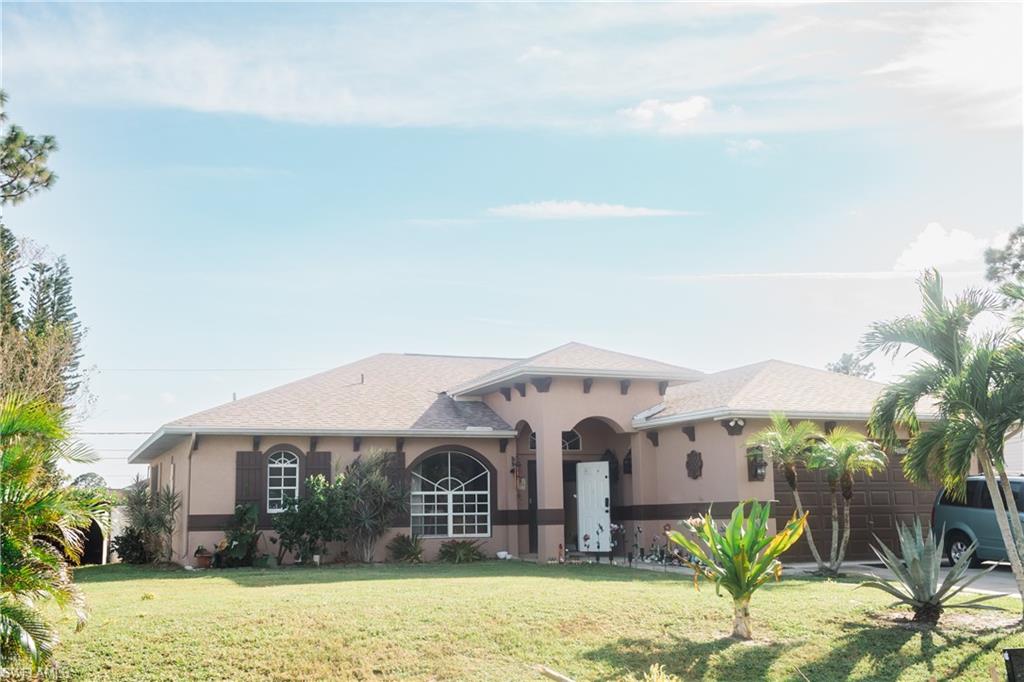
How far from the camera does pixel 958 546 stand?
1819cm

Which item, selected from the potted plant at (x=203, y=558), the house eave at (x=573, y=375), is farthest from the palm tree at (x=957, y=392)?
the potted plant at (x=203, y=558)

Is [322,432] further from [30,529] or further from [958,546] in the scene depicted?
[958,546]

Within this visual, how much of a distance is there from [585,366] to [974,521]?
329 inches

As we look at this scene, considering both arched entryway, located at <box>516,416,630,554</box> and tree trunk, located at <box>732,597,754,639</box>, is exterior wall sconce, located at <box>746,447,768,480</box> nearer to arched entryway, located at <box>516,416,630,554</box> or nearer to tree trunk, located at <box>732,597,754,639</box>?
arched entryway, located at <box>516,416,630,554</box>

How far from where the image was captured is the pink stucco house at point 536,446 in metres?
19.9

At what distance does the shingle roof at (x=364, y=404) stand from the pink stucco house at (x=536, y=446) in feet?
0.22

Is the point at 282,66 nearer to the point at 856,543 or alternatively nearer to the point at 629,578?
the point at 629,578

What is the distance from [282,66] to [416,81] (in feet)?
6.14

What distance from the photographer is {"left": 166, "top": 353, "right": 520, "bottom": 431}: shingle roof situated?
20531 mm

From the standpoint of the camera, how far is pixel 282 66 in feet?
42.2

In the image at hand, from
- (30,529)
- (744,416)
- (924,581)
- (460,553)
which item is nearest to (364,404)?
(460,553)

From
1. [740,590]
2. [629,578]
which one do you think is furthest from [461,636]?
[629,578]

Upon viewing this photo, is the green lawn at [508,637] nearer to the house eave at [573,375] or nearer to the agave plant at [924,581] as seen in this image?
the agave plant at [924,581]

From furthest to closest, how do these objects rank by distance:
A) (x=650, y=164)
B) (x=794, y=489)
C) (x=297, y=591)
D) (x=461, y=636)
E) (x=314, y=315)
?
(x=314, y=315) → (x=794, y=489) → (x=650, y=164) → (x=297, y=591) → (x=461, y=636)
